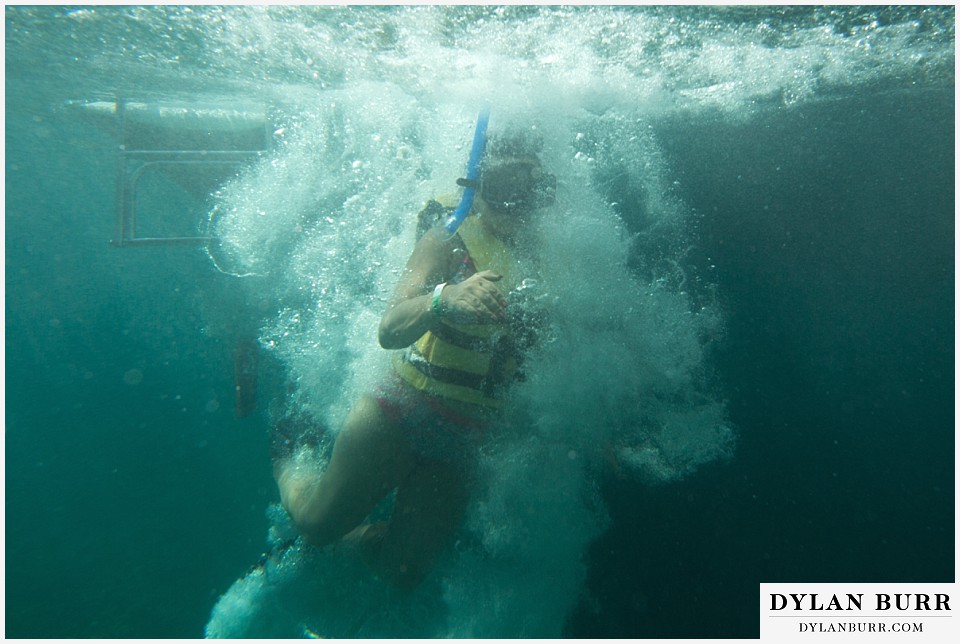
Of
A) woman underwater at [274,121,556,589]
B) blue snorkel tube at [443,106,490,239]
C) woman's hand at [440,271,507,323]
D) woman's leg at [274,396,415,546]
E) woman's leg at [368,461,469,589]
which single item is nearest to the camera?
woman's hand at [440,271,507,323]

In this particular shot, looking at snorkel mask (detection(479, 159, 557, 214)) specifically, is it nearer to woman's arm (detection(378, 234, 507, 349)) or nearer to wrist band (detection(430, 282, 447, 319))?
woman's arm (detection(378, 234, 507, 349))

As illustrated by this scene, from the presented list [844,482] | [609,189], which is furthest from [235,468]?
[844,482]

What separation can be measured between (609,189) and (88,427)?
35107mm

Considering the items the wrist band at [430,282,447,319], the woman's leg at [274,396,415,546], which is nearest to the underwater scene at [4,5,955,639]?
the wrist band at [430,282,447,319]

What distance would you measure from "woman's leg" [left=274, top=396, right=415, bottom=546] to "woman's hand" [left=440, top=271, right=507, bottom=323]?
3.83 feet

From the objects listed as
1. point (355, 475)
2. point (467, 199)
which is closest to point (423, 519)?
point (355, 475)

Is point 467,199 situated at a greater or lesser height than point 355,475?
greater

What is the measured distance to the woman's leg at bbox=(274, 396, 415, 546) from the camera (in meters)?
2.83

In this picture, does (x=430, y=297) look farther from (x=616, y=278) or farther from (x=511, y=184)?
(x=616, y=278)

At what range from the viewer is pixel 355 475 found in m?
2.86

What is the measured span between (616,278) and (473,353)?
Result: 1.47m

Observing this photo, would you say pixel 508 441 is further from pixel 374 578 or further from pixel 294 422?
pixel 294 422

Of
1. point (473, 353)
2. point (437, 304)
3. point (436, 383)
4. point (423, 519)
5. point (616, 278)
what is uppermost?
point (616, 278)

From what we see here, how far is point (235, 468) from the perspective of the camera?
486 inches
